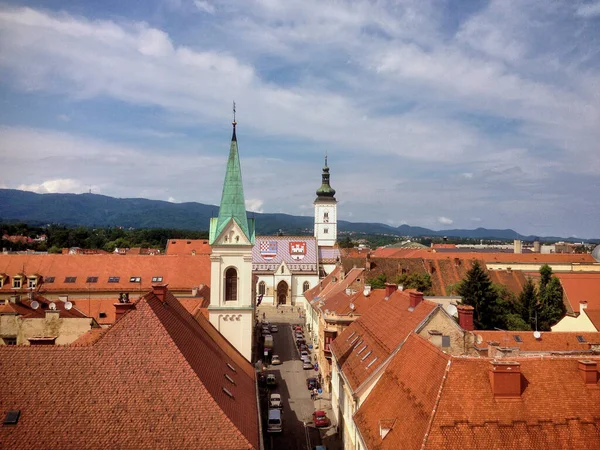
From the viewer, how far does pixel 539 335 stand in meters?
42.8

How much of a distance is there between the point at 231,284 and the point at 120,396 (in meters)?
22.2

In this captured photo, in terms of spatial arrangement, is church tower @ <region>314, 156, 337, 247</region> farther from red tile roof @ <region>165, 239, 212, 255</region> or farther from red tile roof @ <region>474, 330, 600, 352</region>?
red tile roof @ <region>474, 330, 600, 352</region>

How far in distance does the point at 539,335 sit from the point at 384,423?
26.0 meters

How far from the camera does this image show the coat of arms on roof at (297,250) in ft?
405

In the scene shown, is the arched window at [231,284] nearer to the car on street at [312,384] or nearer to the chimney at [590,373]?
the car on street at [312,384]

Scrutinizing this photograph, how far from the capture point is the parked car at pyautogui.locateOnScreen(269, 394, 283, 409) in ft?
141

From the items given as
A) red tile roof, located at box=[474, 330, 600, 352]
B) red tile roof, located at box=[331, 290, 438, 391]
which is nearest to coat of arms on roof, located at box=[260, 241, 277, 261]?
red tile roof, located at box=[331, 290, 438, 391]

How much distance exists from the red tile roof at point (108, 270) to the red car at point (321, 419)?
27.7 meters

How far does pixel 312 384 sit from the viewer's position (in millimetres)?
49875

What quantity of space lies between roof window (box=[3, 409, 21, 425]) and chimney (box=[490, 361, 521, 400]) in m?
17.7

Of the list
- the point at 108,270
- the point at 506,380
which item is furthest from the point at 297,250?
the point at 506,380

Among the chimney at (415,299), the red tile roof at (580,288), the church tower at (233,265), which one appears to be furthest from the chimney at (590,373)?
the red tile roof at (580,288)

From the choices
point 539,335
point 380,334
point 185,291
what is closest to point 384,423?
point 380,334

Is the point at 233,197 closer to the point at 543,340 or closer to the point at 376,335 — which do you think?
the point at 376,335
